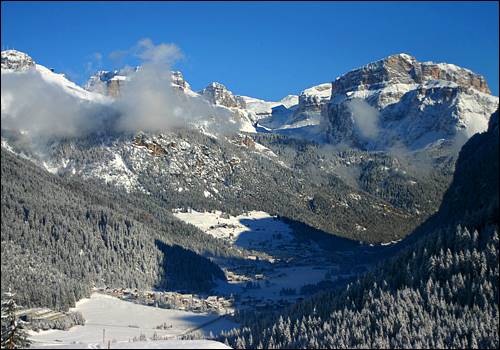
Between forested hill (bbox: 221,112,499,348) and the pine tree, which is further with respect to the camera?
forested hill (bbox: 221,112,499,348)

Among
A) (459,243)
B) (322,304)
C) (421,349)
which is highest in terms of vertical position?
(459,243)

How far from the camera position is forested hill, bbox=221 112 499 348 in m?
143

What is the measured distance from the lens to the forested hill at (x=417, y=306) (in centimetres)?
14325

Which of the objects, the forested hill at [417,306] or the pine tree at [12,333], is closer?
the pine tree at [12,333]

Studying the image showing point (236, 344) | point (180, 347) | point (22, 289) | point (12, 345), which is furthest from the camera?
point (22, 289)

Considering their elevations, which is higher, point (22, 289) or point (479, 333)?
Answer: point (22, 289)

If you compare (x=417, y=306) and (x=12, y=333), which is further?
(x=417, y=306)

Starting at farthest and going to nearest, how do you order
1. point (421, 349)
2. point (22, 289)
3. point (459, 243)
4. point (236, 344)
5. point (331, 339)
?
point (22, 289) → point (459, 243) → point (236, 344) → point (331, 339) → point (421, 349)

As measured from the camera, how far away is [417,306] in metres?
155

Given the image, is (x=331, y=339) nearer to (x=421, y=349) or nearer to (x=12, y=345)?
(x=421, y=349)

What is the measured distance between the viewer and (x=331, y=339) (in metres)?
146

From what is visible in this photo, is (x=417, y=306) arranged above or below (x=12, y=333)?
above

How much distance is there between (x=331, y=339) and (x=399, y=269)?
39696mm

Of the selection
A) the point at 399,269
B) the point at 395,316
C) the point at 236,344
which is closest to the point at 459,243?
the point at 399,269
